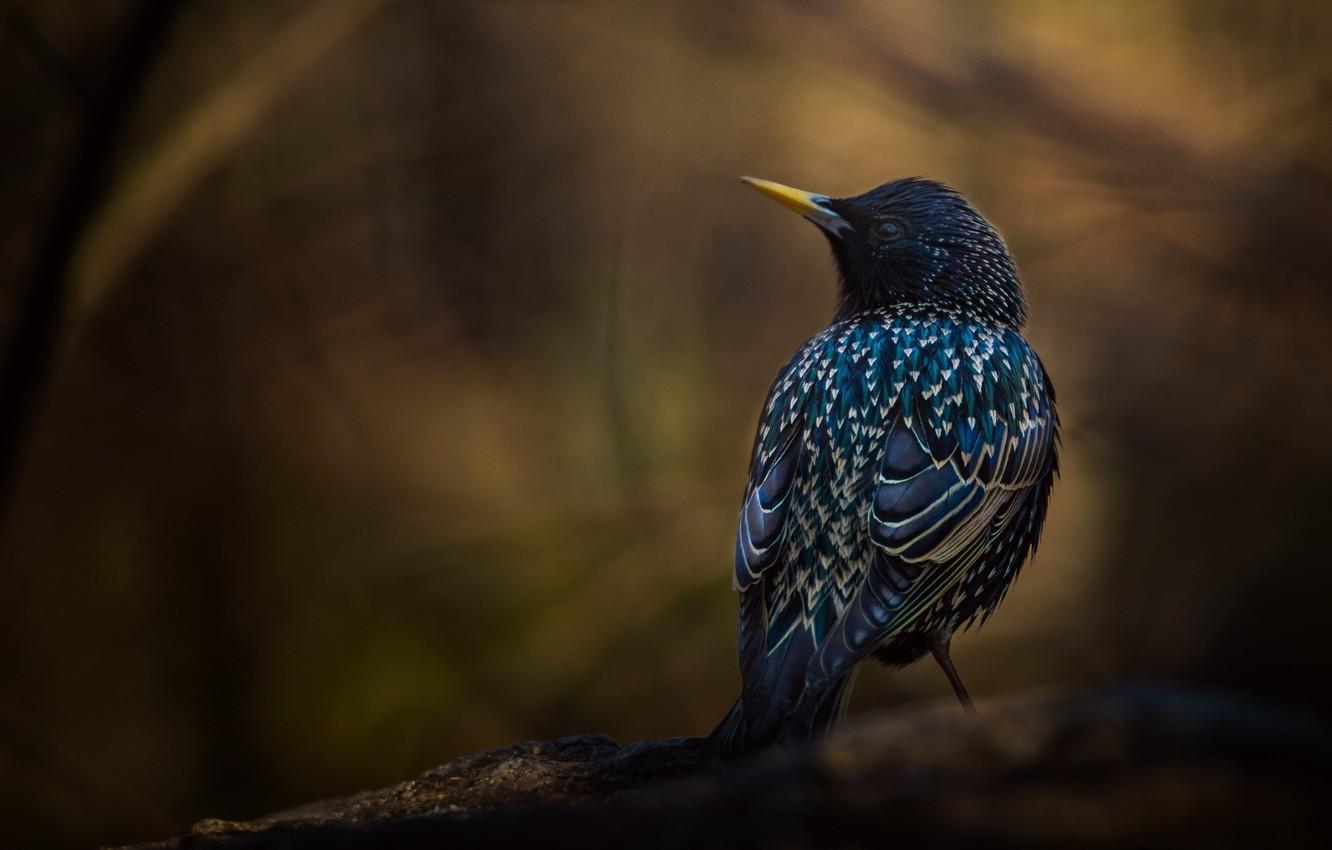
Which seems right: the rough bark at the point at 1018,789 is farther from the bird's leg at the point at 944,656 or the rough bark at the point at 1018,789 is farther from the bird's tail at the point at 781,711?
the bird's leg at the point at 944,656

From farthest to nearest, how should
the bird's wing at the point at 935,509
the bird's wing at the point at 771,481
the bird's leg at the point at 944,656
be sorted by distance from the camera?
the bird's leg at the point at 944,656
the bird's wing at the point at 771,481
the bird's wing at the point at 935,509

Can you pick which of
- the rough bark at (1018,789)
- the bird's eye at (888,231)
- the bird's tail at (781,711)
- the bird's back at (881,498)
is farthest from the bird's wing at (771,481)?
the rough bark at (1018,789)

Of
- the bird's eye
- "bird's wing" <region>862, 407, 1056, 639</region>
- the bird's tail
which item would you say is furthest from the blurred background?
the bird's tail

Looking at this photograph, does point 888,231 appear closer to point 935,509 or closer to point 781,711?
Result: point 935,509

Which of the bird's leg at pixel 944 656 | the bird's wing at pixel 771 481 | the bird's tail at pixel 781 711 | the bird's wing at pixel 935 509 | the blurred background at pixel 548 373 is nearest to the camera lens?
the bird's tail at pixel 781 711

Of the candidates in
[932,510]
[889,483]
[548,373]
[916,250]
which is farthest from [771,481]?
[548,373]

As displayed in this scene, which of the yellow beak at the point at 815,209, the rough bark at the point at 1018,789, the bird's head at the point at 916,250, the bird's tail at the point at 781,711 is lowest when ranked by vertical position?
the bird's tail at the point at 781,711

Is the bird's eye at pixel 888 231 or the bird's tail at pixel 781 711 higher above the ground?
the bird's eye at pixel 888 231
